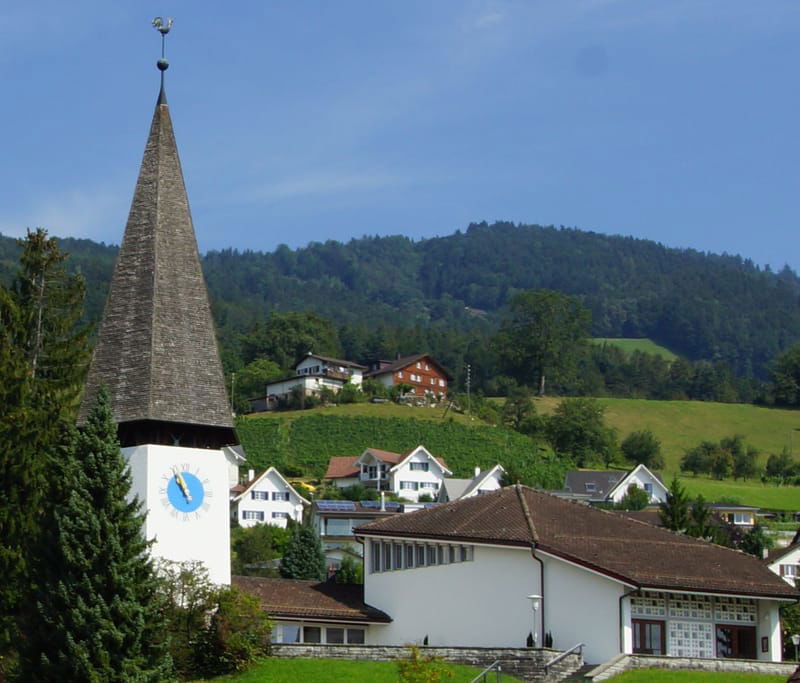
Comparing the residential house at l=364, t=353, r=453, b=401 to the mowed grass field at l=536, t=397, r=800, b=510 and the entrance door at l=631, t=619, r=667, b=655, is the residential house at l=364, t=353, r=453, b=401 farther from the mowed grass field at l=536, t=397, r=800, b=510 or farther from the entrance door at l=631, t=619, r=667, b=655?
the entrance door at l=631, t=619, r=667, b=655

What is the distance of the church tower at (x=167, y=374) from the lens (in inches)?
1495

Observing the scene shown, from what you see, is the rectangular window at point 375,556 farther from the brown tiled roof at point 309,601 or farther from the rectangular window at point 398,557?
the brown tiled roof at point 309,601

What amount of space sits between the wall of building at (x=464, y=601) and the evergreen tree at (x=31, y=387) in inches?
431

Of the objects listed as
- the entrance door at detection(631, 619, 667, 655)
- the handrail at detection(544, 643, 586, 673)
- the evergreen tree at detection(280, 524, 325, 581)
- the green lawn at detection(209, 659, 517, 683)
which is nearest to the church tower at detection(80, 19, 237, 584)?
the green lawn at detection(209, 659, 517, 683)

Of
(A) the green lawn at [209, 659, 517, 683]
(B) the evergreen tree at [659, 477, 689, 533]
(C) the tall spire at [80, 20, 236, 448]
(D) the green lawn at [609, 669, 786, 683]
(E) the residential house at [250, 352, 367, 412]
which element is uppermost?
(E) the residential house at [250, 352, 367, 412]

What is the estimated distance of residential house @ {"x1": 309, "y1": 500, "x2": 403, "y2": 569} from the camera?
275 ft

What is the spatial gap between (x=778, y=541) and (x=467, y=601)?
53.5 metres

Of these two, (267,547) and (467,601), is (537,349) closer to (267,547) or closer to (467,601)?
(267,547)

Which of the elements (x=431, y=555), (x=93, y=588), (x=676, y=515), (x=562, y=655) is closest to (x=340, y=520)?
(x=676, y=515)

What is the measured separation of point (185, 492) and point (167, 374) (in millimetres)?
3146

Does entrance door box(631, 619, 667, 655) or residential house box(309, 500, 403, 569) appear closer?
entrance door box(631, 619, 667, 655)

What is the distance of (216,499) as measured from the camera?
39.0m

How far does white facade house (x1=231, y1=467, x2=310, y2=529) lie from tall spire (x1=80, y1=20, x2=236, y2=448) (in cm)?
5384

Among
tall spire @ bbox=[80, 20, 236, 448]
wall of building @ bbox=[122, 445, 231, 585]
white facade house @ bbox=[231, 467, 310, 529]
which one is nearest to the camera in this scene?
wall of building @ bbox=[122, 445, 231, 585]
